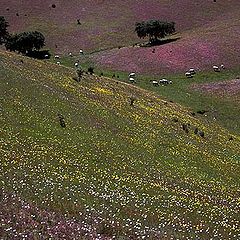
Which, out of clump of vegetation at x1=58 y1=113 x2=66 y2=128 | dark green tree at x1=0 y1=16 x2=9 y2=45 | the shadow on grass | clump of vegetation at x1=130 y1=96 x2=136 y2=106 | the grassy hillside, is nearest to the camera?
the grassy hillside

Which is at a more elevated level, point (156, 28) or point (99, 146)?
point (156, 28)

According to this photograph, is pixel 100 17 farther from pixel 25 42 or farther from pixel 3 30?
pixel 25 42

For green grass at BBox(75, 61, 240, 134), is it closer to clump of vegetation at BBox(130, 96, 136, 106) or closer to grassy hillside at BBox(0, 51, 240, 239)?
grassy hillside at BBox(0, 51, 240, 239)

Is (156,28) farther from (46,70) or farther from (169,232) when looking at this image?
(169,232)

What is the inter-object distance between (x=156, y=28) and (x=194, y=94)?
37161 millimetres

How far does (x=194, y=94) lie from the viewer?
72062mm

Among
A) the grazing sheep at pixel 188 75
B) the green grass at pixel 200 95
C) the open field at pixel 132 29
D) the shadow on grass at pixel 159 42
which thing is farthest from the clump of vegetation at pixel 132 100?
the shadow on grass at pixel 159 42

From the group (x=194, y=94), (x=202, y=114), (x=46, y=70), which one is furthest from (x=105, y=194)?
(x=194, y=94)

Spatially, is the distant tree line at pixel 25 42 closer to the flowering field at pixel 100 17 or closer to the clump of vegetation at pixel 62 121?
the flowering field at pixel 100 17

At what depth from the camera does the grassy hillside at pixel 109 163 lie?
21.7 metres

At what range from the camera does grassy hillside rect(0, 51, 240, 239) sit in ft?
71.3

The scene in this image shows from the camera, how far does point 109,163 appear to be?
3130 cm

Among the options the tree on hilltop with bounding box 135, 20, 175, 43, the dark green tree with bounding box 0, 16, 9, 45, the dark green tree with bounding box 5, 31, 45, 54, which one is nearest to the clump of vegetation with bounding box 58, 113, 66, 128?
the dark green tree with bounding box 5, 31, 45, 54

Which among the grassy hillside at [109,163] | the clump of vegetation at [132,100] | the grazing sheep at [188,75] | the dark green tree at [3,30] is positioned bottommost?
the grassy hillside at [109,163]
